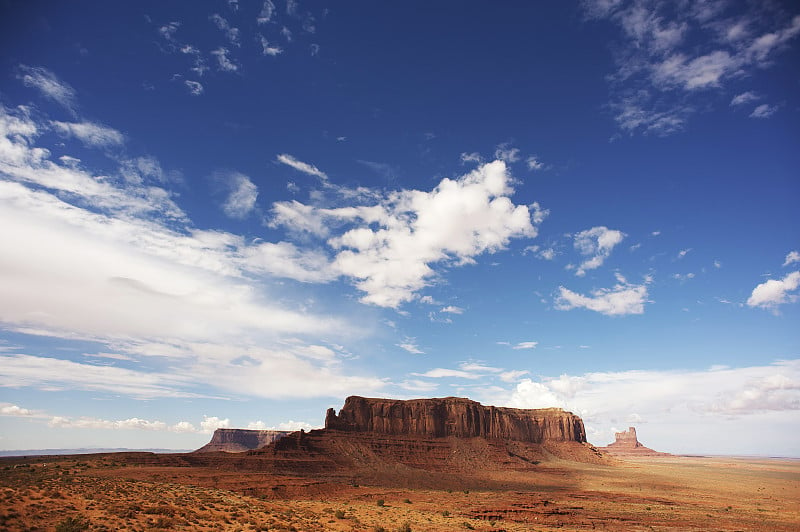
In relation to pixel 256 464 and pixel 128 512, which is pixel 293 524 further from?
pixel 256 464

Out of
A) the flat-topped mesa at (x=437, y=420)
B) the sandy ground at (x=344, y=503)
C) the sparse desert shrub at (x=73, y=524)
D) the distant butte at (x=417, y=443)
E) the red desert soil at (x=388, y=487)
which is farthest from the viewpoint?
the flat-topped mesa at (x=437, y=420)

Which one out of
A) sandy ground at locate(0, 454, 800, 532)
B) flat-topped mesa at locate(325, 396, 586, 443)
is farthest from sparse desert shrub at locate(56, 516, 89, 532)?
flat-topped mesa at locate(325, 396, 586, 443)

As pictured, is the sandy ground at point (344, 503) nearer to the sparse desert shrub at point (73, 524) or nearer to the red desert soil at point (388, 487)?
the sparse desert shrub at point (73, 524)

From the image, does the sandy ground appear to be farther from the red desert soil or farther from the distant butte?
the distant butte

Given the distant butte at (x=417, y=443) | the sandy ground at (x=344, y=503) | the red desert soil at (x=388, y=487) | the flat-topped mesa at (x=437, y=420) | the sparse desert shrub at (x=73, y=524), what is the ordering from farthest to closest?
the flat-topped mesa at (x=437, y=420)
the distant butte at (x=417, y=443)
the red desert soil at (x=388, y=487)
the sandy ground at (x=344, y=503)
the sparse desert shrub at (x=73, y=524)

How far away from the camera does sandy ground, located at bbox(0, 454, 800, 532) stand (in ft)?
93.1

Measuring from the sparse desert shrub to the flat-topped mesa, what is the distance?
10420cm

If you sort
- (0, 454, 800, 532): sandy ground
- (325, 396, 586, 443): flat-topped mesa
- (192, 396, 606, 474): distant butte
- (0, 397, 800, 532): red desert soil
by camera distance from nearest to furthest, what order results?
(0, 454, 800, 532): sandy ground < (0, 397, 800, 532): red desert soil < (192, 396, 606, 474): distant butte < (325, 396, 586, 443): flat-topped mesa

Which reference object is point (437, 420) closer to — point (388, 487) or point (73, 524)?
point (388, 487)

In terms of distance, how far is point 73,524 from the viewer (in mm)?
23562

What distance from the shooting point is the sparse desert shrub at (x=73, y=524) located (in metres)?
22.4

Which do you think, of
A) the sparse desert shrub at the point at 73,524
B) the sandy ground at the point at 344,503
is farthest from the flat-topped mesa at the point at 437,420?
the sparse desert shrub at the point at 73,524

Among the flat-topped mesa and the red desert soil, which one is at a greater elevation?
the flat-topped mesa

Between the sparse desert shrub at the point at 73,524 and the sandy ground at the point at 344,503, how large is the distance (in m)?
0.09
